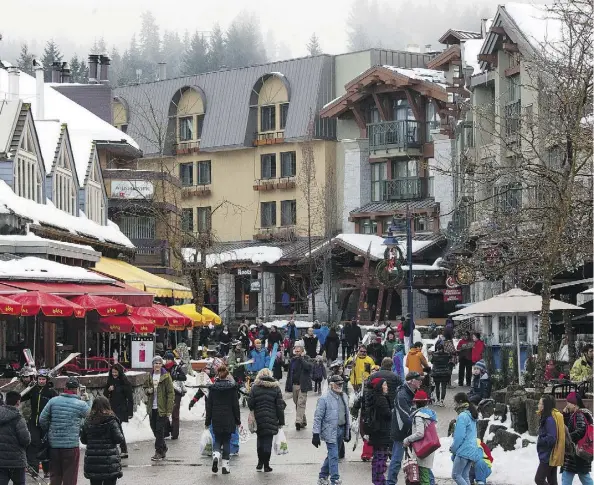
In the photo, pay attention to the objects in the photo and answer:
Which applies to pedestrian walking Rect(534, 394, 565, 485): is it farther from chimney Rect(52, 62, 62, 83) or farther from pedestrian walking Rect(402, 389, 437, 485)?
chimney Rect(52, 62, 62, 83)

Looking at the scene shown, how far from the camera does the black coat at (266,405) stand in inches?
835

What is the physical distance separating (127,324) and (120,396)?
746 centimetres

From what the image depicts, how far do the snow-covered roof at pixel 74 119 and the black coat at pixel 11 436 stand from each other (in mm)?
31121

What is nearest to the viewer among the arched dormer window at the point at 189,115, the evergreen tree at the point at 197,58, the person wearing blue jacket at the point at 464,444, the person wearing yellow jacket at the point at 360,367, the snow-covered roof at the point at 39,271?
A: the person wearing blue jacket at the point at 464,444

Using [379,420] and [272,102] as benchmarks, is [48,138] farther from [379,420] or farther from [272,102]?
[272,102]

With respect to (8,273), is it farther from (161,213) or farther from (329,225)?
(329,225)

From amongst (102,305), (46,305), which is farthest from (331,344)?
(46,305)

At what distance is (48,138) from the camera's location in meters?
43.9

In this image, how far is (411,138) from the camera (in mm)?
69312

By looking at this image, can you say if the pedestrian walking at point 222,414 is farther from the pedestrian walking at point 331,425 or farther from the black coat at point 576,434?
the black coat at point 576,434

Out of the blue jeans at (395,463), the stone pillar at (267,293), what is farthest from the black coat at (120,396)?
the stone pillar at (267,293)

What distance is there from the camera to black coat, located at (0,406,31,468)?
16531mm

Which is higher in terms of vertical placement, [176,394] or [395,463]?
[176,394]

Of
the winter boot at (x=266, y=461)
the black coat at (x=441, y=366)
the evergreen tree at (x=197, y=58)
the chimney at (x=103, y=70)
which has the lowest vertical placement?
the winter boot at (x=266, y=461)
